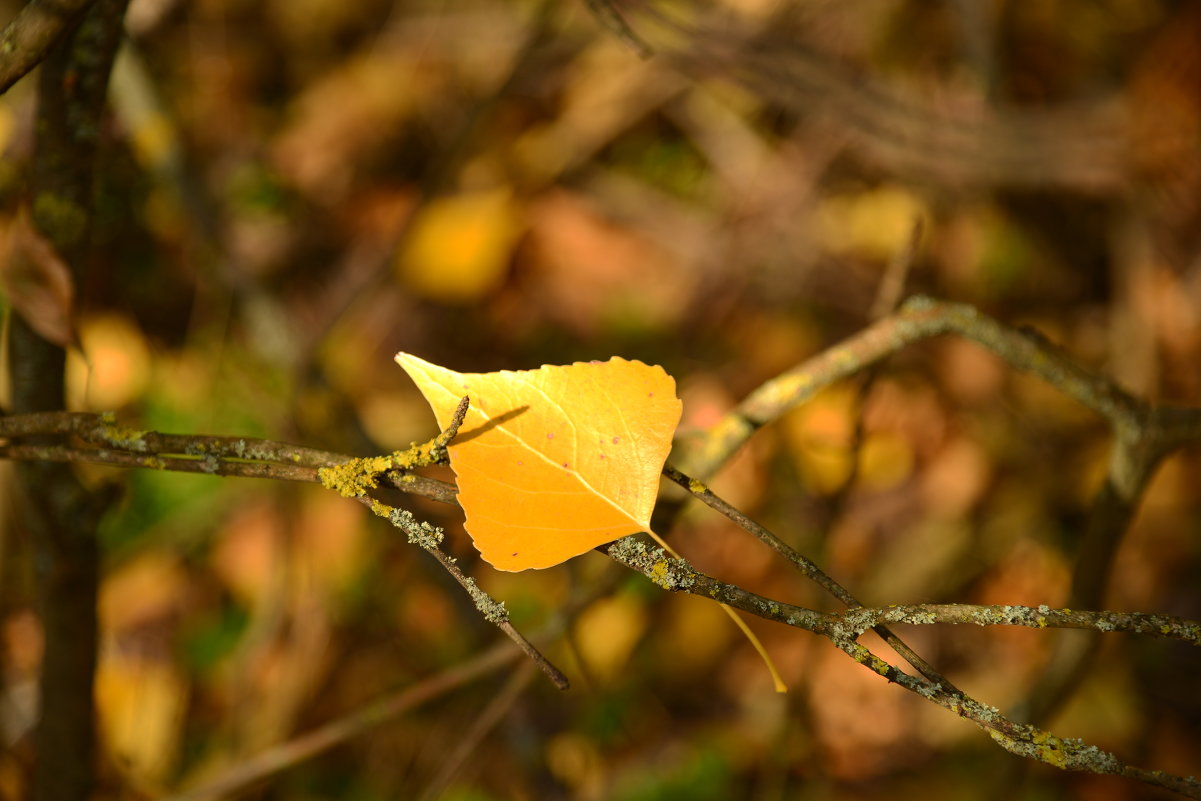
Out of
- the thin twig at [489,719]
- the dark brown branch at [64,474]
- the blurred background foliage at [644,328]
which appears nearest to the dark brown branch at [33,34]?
the dark brown branch at [64,474]

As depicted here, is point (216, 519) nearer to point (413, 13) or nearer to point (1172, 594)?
point (413, 13)

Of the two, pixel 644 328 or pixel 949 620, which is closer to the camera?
pixel 949 620

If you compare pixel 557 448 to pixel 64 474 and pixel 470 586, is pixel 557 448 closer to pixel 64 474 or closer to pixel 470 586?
pixel 470 586

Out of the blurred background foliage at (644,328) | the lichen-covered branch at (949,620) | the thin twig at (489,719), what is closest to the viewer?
the lichen-covered branch at (949,620)

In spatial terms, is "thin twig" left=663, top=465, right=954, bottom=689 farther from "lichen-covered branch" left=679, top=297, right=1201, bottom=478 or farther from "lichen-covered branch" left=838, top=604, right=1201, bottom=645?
"lichen-covered branch" left=679, top=297, right=1201, bottom=478

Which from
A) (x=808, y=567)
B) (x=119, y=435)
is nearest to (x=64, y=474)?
(x=119, y=435)

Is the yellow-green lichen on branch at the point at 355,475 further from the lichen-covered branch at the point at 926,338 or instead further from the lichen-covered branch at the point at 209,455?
the lichen-covered branch at the point at 926,338

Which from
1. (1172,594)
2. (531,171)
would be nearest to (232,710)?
(531,171)
